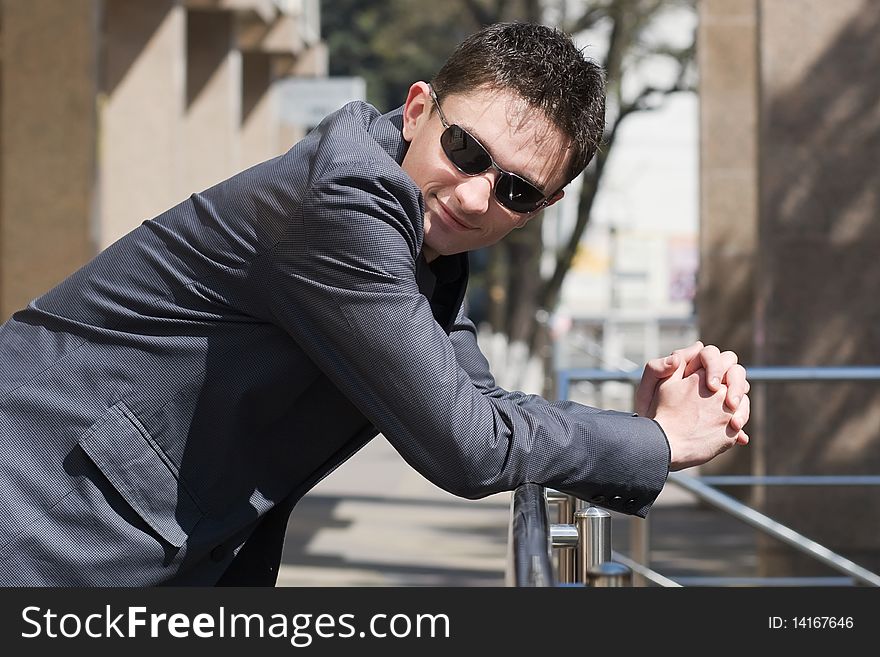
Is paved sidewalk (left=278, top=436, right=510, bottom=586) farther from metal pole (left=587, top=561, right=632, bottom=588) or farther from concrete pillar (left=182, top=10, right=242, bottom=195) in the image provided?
metal pole (left=587, top=561, right=632, bottom=588)

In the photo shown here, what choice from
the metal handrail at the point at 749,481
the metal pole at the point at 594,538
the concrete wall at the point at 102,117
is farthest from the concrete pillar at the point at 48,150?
the metal pole at the point at 594,538

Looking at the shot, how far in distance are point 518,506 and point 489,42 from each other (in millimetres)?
658

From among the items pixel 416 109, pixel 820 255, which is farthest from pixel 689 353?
pixel 820 255

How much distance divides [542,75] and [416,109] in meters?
0.24

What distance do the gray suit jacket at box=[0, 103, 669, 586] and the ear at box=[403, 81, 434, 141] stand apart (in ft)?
0.09

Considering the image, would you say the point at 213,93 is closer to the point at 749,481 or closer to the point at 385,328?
the point at 749,481

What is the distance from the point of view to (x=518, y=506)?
6.30 ft

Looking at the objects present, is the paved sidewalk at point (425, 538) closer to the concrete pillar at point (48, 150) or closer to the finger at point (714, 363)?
the concrete pillar at point (48, 150)

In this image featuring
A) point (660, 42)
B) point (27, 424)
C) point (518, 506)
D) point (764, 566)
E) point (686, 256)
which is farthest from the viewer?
point (686, 256)

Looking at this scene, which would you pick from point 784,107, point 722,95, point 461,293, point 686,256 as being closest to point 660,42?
point 722,95

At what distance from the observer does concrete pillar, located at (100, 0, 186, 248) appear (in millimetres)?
12578

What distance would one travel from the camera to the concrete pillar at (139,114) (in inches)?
495

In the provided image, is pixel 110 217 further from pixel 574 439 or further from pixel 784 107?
pixel 574 439

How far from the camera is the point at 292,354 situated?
205 cm
